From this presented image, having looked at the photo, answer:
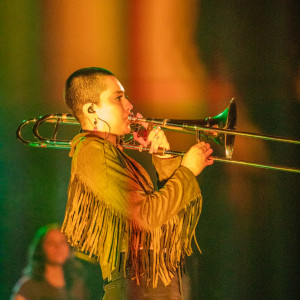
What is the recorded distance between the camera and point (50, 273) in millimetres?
2426

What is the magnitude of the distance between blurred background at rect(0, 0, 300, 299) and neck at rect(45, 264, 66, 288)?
1.92 ft

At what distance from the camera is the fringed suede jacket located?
144cm

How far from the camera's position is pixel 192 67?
2.98 meters

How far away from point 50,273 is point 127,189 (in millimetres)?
1255

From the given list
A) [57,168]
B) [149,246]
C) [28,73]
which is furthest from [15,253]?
[149,246]

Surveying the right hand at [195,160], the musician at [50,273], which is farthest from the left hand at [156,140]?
the musician at [50,273]

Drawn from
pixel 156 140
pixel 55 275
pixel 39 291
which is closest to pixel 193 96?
pixel 156 140

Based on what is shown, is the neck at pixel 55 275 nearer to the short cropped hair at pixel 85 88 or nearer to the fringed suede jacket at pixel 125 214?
the fringed suede jacket at pixel 125 214

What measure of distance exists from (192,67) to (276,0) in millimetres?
753

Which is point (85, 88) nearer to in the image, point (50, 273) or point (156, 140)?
point (156, 140)

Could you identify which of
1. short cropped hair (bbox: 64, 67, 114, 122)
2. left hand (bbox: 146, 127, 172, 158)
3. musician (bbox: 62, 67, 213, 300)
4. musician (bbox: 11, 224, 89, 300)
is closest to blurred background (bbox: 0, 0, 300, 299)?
musician (bbox: 11, 224, 89, 300)

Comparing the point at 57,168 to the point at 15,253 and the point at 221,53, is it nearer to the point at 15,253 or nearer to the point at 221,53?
the point at 15,253

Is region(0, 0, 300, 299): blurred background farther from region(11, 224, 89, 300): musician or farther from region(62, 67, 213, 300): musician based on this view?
region(62, 67, 213, 300): musician

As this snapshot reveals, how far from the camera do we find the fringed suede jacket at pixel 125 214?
1.44 m
